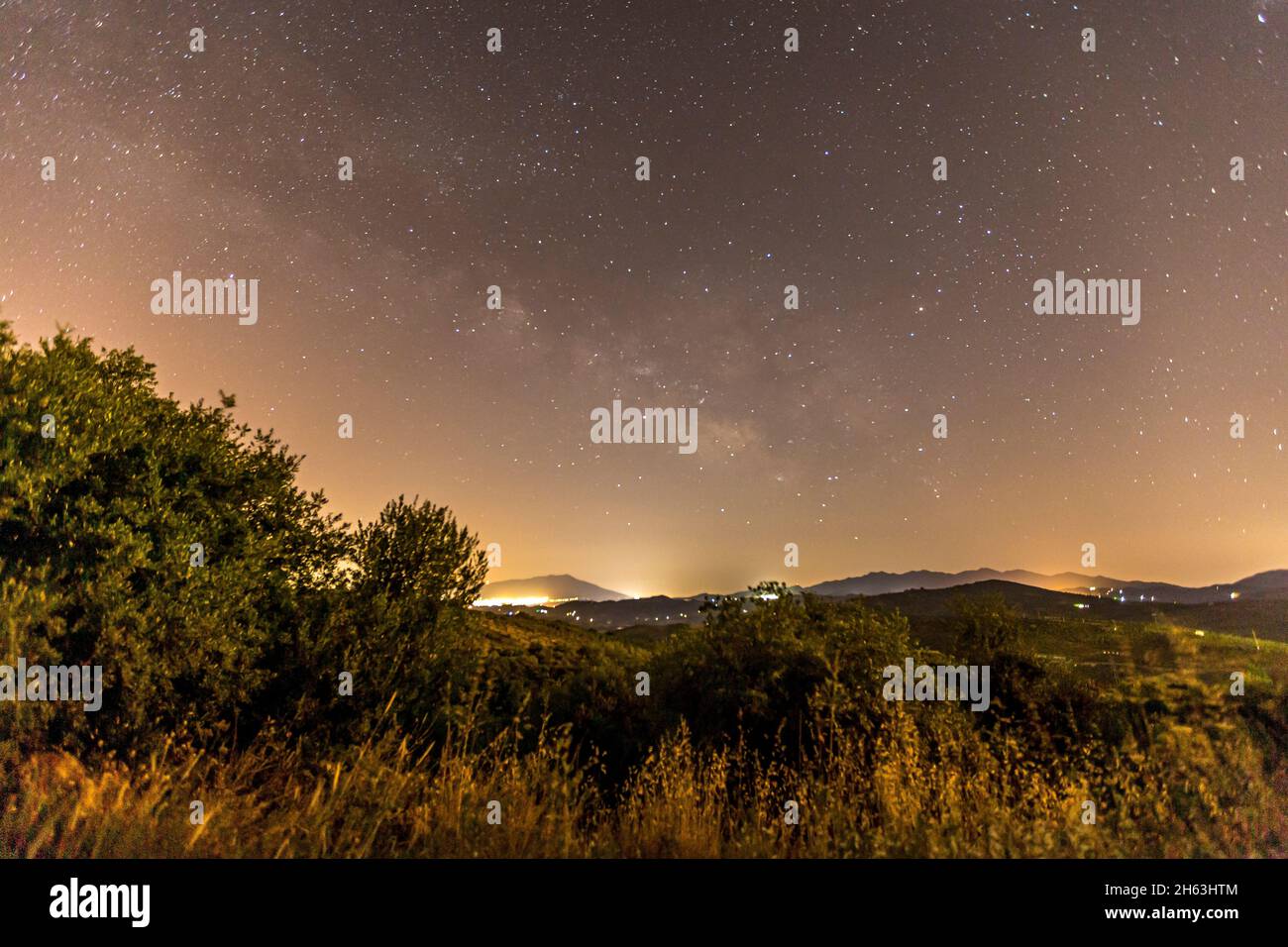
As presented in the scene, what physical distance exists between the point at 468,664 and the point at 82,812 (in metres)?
8.28

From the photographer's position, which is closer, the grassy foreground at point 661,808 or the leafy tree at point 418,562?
the grassy foreground at point 661,808

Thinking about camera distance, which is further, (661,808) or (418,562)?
(418,562)

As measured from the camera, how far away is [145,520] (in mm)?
8438

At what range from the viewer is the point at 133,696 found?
750 cm

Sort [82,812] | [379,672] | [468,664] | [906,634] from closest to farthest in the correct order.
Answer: [82,812] < [906,634] < [379,672] < [468,664]

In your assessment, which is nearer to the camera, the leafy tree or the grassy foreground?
the grassy foreground

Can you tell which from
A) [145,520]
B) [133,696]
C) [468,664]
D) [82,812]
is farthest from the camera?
[468,664]
